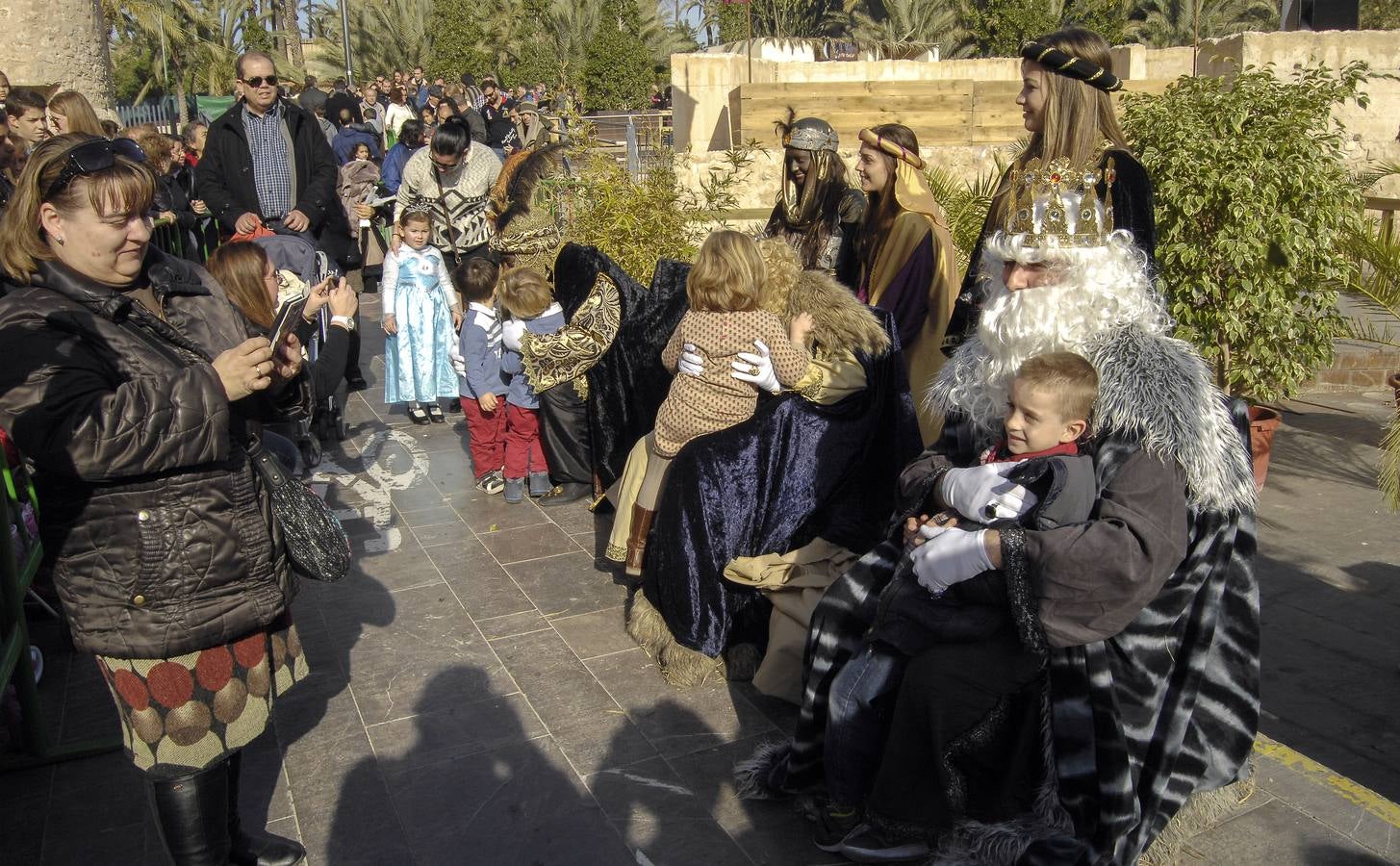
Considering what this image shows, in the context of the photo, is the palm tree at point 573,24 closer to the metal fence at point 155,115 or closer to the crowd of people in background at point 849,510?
the metal fence at point 155,115

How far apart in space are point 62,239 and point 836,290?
2797mm

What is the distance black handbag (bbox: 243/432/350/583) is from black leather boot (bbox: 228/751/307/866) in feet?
1.77

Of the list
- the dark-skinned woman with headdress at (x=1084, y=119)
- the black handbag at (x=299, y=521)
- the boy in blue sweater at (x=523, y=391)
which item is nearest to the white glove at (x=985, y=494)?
the dark-skinned woman with headdress at (x=1084, y=119)

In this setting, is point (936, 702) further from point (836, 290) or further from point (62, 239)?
point (62, 239)

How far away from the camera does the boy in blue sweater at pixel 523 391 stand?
6.05 metres

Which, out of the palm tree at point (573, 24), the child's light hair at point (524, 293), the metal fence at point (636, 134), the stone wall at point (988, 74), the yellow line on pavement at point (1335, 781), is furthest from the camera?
the palm tree at point (573, 24)

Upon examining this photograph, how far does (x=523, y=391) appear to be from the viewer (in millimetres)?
6242

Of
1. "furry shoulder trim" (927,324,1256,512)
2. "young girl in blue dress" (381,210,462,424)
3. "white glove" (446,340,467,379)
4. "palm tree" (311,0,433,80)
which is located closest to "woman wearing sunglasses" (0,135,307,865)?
"furry shoulder trim" (927,324,1256,512)

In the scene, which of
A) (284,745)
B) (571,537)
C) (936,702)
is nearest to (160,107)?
(571,537)

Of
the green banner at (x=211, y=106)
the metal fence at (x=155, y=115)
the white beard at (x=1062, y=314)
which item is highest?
the metal fence at (x=155, y=115)

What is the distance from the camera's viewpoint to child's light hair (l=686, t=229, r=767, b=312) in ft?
14.1

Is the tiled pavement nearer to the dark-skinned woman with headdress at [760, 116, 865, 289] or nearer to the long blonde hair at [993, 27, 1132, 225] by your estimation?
the dark-skinned woman with headdress at [760, 116, 865, 289]

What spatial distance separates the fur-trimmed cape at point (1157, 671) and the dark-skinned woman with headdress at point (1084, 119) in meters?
0.89

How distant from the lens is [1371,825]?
3.03 m
